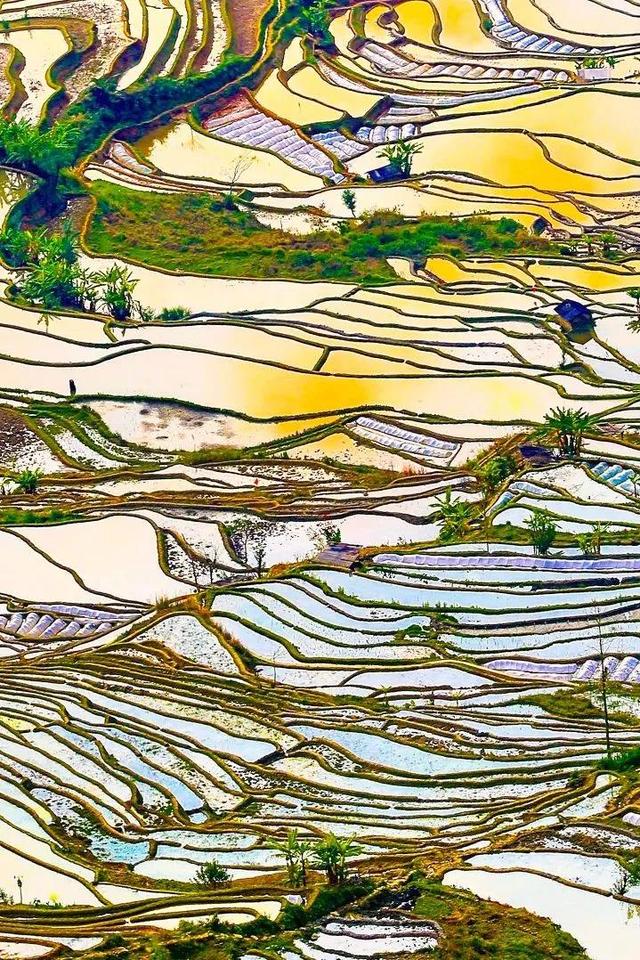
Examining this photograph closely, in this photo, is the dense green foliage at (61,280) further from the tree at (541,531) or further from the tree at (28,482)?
the tree at (541,531)

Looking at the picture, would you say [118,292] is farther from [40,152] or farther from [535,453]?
[535,453]

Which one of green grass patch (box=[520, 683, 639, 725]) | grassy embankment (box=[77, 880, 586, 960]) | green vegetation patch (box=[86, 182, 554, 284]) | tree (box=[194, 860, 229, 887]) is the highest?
green vegetation patch (box=[86, 182, 554, 284])

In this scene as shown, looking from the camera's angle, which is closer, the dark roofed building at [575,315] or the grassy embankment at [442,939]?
the grassy embankment at [442,939]

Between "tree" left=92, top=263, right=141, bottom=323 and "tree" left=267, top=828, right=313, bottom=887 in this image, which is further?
"tree" left=92, top=263, right=141, bottom=323

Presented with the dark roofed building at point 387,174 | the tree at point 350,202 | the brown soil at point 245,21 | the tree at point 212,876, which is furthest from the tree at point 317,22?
the tree at point 212,876

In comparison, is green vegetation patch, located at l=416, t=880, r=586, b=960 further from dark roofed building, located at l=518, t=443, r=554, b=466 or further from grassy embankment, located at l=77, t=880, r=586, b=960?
dark roofed building, located at l=518, t=443, r=554, b=466

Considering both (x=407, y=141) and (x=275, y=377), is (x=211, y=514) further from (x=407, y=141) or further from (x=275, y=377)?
(x=407, y=141)

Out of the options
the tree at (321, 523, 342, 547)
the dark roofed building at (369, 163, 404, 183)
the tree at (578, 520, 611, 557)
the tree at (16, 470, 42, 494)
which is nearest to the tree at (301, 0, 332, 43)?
the dark roofed building at (369, 163, 404, 183)

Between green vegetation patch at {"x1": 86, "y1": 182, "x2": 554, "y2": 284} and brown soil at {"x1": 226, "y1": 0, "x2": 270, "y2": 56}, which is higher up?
brown soil at {"x1": 226, "y1": 0, "x2": 270, "y2": 56}
